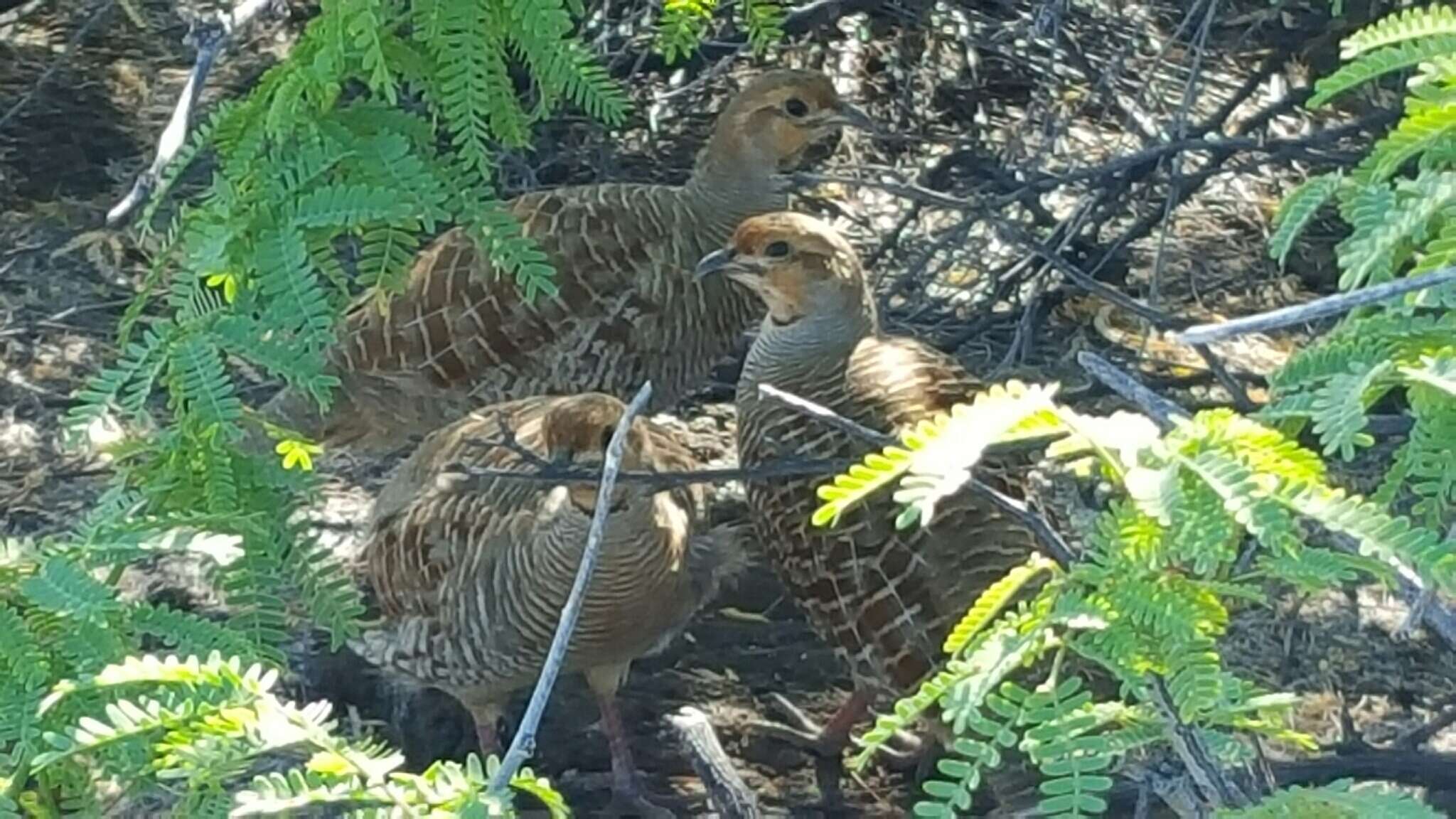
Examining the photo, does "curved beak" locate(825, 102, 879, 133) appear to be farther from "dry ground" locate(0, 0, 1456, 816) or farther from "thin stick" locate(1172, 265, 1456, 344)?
"thin stick" locate(1172, 265, 1456, 344)

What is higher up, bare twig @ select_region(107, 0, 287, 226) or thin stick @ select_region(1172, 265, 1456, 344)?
thin stick @ select_region(1172, 265, 1456, 344)

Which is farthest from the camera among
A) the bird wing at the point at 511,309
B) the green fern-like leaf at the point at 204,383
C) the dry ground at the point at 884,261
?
the bird wing at the point at 511,309

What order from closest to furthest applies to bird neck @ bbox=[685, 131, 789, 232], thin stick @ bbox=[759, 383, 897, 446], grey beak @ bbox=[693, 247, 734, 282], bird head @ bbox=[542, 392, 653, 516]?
thin stick @ bbox=[759, 383, 897, 446] < bird head @ bbox=[542, 392, 653, 516] < grey beak @ bbox=[693, 247, 734, 282] < bird neck @ bbox=[685, 131, 789, 232]

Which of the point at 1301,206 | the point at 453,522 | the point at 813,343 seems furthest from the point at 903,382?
the point at 1301,206

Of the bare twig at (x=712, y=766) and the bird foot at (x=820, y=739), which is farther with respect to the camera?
the bird foot at (x=820, y=739)

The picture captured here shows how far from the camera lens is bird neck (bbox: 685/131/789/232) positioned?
15.9 feet

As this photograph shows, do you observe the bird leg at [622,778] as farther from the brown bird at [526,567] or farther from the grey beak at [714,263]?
the grey beak at [714,263]

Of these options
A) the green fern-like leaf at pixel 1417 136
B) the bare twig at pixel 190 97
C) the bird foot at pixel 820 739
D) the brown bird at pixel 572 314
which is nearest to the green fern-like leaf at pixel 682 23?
the bare twig at pixel 190 97

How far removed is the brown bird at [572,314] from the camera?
4395mm

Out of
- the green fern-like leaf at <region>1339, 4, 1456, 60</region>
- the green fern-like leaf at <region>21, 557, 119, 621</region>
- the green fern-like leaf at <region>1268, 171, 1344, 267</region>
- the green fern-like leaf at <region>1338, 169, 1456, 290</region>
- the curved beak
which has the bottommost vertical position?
the curved beak

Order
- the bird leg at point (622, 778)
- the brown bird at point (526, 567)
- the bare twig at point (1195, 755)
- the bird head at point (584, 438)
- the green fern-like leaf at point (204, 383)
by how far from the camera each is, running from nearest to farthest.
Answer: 1. the bare twig at point (1195, 755)
2. the green fern-like leaf at point (204, 383)
3. the bird head at point (584, 438)
4. the brown bird at point (526, 567)
5. the bird leg at point (622, 778)

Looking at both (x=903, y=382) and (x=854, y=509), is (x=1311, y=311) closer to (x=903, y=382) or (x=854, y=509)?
(x=854, y=509)

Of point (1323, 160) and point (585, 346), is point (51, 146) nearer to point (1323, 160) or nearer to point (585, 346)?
point (585, 346)

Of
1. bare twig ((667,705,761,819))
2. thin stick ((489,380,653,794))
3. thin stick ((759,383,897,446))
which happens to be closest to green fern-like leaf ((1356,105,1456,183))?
thin stick ((759,383,897,446))
